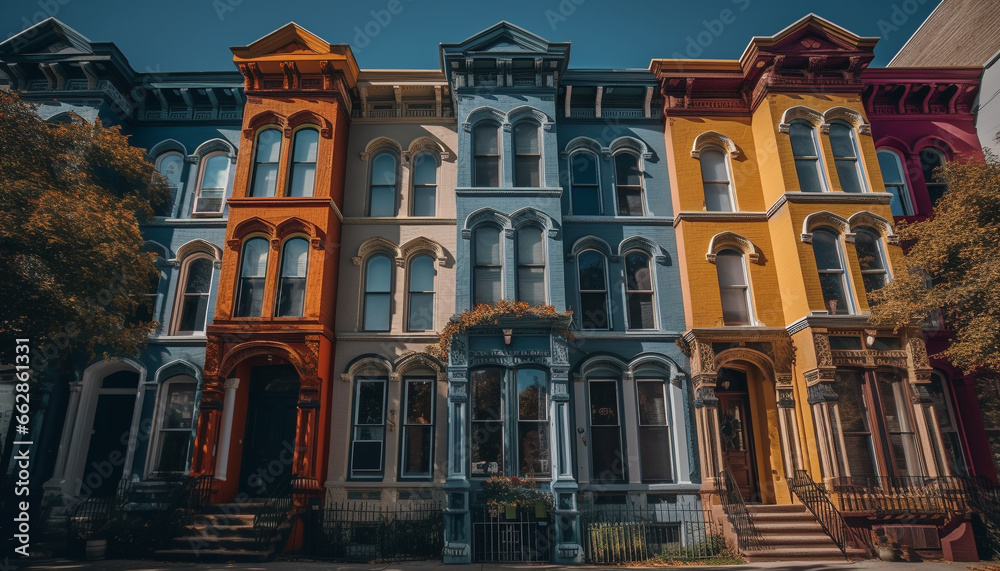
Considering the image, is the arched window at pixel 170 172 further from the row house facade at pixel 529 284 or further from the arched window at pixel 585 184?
the arched window at pixel 585 184

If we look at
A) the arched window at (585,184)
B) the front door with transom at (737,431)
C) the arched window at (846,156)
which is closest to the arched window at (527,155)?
the arched window at (585,184)

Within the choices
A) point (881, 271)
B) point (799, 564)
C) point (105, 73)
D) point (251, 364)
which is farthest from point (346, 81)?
point (799, 564)

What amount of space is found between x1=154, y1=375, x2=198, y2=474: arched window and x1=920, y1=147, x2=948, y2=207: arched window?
20163 millimetres

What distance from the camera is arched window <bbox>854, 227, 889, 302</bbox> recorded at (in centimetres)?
1519

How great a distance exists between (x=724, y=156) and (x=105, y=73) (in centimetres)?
1676

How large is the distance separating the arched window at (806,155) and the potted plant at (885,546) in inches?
316

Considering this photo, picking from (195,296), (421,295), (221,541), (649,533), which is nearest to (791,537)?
(649,533)

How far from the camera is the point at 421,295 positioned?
53.8 feet

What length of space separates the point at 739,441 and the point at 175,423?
44.6 feet

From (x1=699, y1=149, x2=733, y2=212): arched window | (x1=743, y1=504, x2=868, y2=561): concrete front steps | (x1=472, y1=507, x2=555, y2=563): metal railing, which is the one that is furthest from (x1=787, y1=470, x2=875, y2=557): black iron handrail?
(x1=699, y1=149, x2=733, y2=212): arched window

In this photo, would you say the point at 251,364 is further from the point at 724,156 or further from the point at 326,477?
the point at 724,156

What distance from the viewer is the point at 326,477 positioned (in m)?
14.8

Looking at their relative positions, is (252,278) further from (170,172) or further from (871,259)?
(871,259)

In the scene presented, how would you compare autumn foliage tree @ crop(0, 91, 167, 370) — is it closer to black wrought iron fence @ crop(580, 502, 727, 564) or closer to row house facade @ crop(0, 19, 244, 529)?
row house facade @ crop(0, 19, 244, 529)
